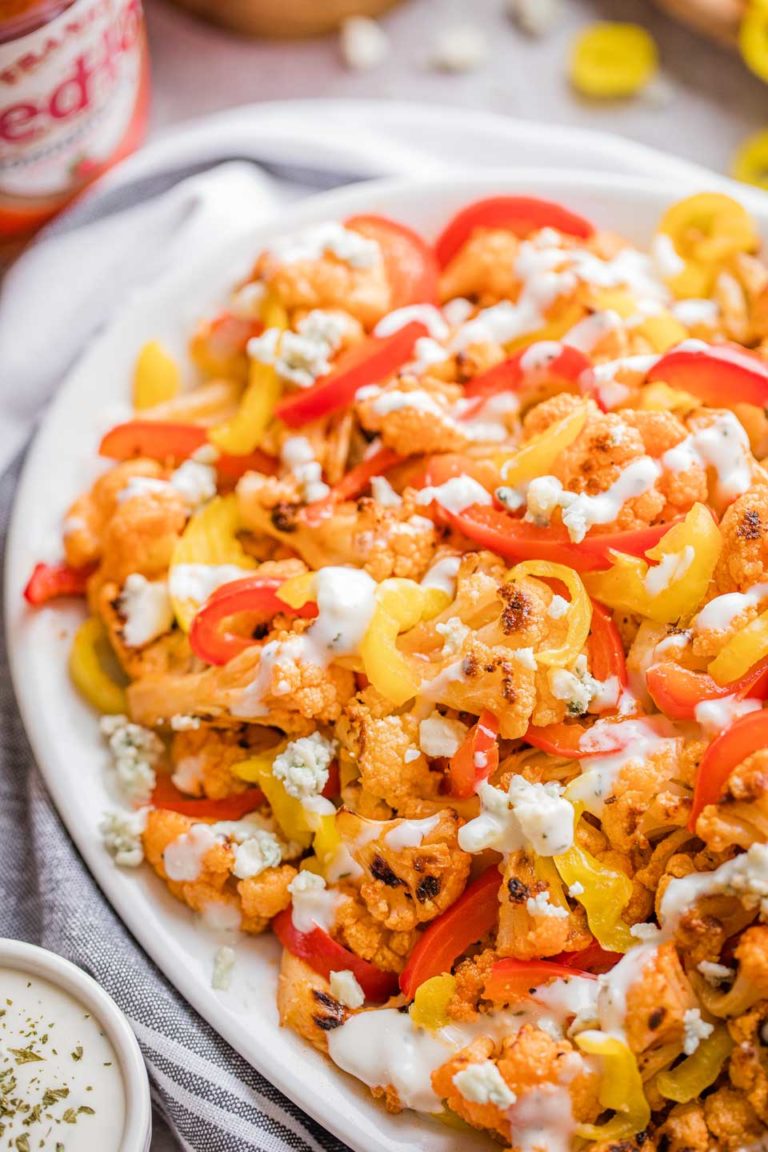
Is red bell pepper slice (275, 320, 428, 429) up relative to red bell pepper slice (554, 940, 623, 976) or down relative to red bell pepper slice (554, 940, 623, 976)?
up

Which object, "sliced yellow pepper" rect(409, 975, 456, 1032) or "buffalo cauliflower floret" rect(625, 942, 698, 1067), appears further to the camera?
"sliced yellow pepper" rect(409, 975, 456, 1032)

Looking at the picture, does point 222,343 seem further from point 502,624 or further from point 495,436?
point 502,624

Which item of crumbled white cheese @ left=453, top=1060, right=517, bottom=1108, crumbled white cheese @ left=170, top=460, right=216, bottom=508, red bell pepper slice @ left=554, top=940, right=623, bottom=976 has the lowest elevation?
crumbled white cheese @ left=453, top=1060, right=517, bottom=1108

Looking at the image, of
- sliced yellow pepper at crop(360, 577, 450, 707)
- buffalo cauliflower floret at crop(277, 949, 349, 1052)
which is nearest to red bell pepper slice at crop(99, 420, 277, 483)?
sliced yellow pepper at crop(360, 577, 450, 707)

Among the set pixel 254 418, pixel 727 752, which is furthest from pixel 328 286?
pixel 727 752

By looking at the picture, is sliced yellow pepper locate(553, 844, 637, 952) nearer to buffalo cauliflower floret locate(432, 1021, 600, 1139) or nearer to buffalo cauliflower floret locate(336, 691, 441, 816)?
buffalo cauliflower floret locate(432, 1021, 600, 1139)

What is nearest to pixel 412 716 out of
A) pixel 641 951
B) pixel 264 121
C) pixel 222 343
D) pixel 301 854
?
pixel 301 854
